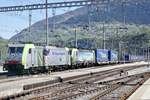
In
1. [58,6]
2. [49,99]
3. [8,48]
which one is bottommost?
[49,99]

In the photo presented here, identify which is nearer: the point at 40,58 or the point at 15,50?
the point at 15,50

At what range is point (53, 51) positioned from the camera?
5159 centimetres

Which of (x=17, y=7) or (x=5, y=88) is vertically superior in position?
(x=17, y=7)

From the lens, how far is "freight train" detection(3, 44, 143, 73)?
41.8m

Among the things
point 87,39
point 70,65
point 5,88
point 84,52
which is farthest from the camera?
point 87,39

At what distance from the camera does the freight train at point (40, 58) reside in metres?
41.8

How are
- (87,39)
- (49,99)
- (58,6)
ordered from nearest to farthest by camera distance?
(49,99) < (58,6) < (87,39)

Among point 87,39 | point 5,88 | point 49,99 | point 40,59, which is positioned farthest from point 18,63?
point 87,39

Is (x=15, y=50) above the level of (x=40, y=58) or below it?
above

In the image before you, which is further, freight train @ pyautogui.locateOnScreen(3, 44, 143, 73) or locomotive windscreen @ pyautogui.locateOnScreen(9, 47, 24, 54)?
locomotive windscreen @ pyautogui.locateOnScreen(9, 47, 24, 54)

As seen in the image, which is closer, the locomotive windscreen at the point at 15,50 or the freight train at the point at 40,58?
the freight train at the point at 40,58

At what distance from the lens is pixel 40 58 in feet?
154

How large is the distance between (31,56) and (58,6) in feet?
51.1

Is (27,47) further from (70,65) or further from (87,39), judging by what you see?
(87,39)
